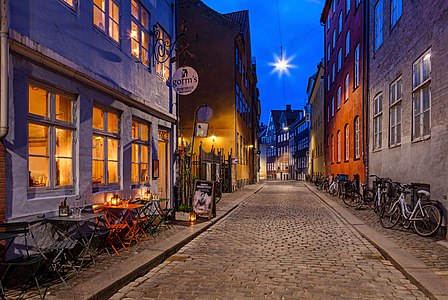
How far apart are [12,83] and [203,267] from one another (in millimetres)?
3934

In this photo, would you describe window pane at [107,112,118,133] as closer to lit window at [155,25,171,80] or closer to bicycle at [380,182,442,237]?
lit window at [155,25,171,80]

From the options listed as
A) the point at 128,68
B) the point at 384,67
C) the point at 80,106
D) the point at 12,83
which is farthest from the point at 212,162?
the point at 12,83

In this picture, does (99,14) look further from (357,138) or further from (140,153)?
(357,138)

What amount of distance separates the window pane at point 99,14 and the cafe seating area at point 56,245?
3487mm

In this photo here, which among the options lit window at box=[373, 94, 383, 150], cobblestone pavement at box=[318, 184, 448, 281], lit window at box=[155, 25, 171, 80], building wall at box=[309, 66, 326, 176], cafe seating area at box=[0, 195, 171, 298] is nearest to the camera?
cafe seating area at box=[0, 195, 171, 298]

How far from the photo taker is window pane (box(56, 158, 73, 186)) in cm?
659

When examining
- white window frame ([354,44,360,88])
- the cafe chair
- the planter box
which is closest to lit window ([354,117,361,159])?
white window frame ([354,44,360,88])

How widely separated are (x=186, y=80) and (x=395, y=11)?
24.6 feet

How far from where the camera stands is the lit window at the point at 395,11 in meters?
12.6

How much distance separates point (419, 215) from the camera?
9133 mm

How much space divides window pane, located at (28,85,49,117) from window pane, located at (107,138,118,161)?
2.37m

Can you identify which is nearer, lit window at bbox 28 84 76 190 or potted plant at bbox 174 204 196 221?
lit window at bbox 28 84 76 190

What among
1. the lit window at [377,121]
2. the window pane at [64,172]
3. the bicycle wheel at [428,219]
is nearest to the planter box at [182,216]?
the window pane at [64,172]

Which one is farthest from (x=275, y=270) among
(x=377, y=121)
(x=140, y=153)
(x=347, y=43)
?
(x=347, y=43)
